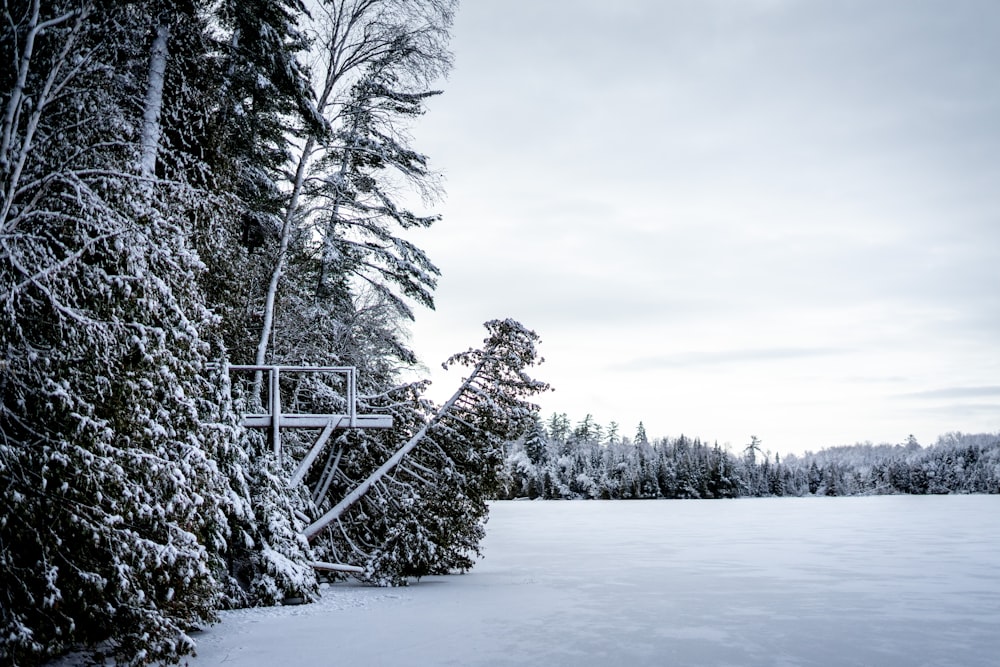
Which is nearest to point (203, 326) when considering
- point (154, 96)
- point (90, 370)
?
point (90, 370)

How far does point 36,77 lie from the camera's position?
7.39m

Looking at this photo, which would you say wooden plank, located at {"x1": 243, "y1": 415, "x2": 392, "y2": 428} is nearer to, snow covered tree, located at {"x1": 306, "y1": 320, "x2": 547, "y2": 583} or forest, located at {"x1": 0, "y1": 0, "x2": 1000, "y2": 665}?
forest, located at {"x1": 0, "y1": 0, "x2": 1000, "y2": 665}

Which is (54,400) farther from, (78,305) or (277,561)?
(277,561)

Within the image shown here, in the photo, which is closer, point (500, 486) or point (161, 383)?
point (161, 383)

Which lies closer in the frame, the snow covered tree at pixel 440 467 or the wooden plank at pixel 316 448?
the wooden plank at pixel 316 448

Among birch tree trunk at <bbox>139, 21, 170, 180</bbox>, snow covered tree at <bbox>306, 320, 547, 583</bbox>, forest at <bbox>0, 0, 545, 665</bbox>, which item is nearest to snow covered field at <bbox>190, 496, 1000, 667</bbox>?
snow covered tree at <bbox>306, 320, 547, 583</bbox>

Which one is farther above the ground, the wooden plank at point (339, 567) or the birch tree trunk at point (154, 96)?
the birch tree trunk at point (154, 96)

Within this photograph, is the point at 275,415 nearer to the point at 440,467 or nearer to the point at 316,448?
the point at 316,448

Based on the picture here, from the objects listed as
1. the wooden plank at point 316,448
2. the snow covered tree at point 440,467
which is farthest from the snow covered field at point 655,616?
the wooden plank at point 316,448

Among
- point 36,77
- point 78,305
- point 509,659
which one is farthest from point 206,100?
point 509,659

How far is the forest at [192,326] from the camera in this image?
663cm

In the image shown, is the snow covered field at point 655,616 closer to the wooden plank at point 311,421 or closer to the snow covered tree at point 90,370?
the snow covered tree at point 90,370

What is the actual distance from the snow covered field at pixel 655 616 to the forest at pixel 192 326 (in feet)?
3.59

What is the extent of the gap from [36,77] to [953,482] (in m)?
136
